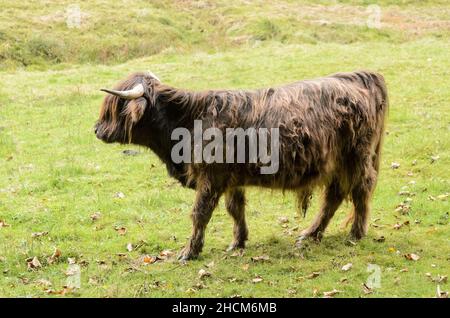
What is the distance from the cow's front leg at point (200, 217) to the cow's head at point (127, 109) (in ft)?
3.66

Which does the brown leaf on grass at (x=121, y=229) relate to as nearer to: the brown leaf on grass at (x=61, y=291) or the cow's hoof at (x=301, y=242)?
the brown leaf on grass at (x=61, y=291)

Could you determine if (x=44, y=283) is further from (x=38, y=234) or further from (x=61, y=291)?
(x=38, y=234)

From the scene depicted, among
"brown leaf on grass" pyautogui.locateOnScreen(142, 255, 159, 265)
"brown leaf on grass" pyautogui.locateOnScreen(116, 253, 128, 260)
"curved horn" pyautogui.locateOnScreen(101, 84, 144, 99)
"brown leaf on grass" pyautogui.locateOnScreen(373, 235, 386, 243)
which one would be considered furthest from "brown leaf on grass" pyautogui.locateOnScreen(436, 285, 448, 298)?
"curved horn" pyautogui.locateOnScreen(101, 84, 144, 99)

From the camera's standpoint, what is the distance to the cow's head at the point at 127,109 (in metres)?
7.45

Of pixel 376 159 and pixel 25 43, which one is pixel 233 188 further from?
pixel 25 43

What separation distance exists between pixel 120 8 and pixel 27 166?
2590 centimetres

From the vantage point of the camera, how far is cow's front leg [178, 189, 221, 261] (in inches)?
292

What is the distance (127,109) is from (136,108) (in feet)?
0.51

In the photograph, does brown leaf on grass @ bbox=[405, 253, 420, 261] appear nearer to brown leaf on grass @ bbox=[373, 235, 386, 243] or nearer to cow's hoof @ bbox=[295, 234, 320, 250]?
brown leaf on grass @ bbox=[373, 235, 386, 243]

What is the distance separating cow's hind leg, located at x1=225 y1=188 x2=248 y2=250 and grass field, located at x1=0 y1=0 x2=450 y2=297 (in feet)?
0.62

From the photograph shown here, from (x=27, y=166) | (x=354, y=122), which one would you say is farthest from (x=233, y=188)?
(x=27, y=166)

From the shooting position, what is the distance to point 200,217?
24.5 feet

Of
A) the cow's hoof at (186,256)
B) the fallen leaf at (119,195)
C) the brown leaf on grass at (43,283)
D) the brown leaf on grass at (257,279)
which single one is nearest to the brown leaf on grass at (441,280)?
the brown leaf on grass at (257,279)

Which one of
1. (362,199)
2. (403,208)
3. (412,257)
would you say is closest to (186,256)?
(362,199)
